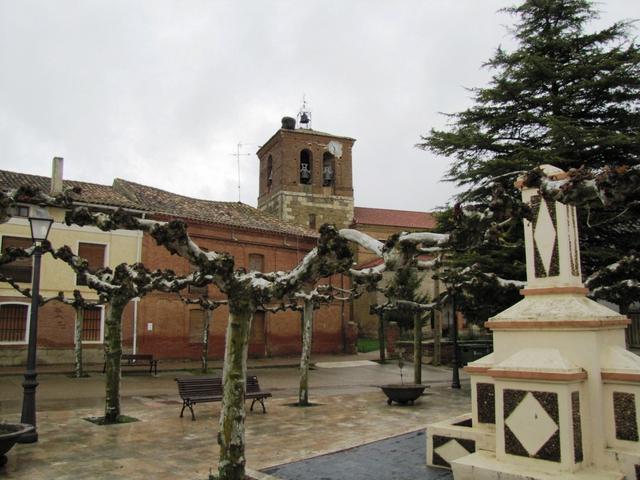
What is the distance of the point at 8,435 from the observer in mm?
6996

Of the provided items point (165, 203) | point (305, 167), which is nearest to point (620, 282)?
point (165, 203)

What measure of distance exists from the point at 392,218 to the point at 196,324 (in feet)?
93.5

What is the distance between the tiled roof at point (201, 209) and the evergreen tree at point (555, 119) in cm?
1376

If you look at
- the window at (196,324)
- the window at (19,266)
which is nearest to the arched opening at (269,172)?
Answer: the window at (196,324)

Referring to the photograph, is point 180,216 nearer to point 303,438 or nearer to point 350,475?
point 303,438

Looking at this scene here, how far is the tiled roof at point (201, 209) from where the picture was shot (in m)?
27.2

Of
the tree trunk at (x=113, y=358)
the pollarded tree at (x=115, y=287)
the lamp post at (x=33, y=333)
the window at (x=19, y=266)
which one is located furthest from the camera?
the window at (x=19, y=266)

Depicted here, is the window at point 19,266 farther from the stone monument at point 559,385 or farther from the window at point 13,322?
the stone monument at point 559,385

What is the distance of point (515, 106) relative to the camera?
16641 millimetres

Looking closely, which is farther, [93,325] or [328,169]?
[328,169]

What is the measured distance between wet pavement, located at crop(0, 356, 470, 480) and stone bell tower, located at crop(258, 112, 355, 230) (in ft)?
92.0

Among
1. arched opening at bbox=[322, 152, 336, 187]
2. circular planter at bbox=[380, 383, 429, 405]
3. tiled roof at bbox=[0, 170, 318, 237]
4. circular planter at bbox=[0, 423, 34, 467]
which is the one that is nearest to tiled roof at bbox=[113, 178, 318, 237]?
tiled roof at bbox=[0, 170, 318, 237]

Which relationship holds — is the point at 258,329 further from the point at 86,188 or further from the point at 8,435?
the point at 8,435

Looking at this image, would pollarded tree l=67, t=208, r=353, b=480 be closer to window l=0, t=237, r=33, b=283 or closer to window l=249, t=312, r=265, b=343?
window l=0, t=237, r=33, b=283
